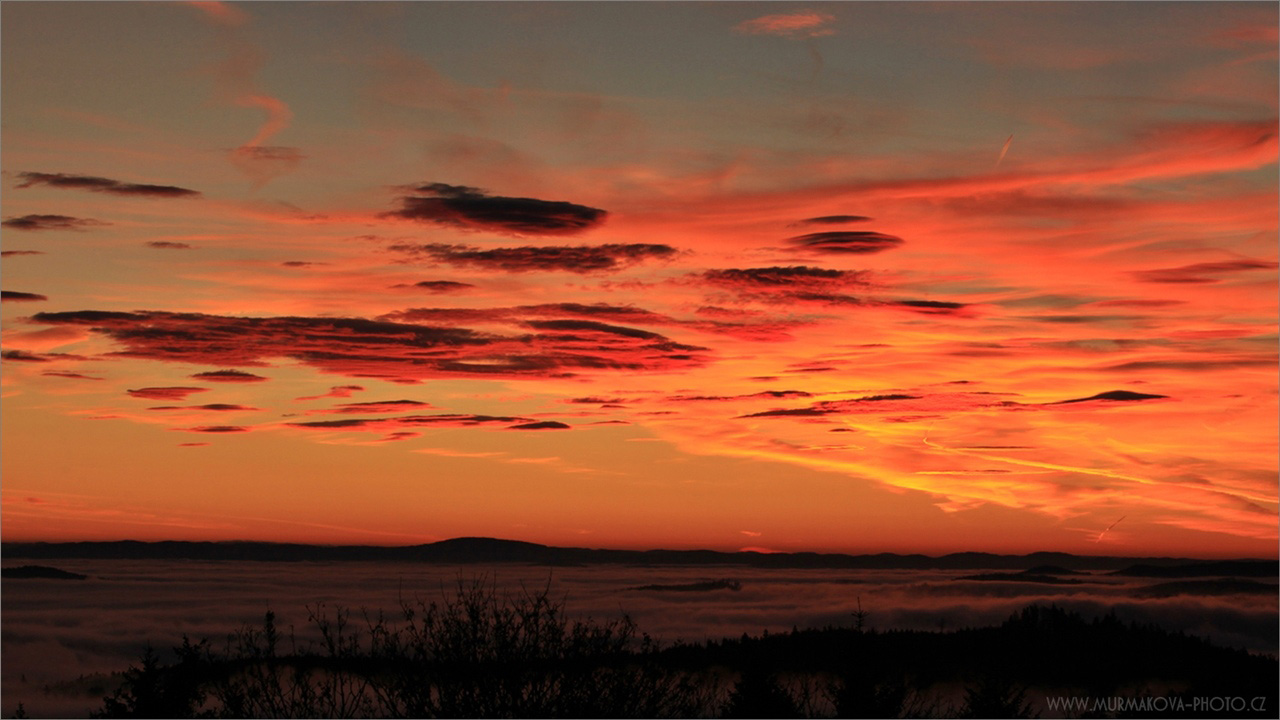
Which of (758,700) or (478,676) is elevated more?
(478,676)

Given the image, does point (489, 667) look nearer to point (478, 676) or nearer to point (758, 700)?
point (478, 676)

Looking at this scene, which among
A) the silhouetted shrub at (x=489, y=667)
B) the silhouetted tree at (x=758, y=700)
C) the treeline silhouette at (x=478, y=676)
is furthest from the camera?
the silhouetted tree at (x=758, y=700)

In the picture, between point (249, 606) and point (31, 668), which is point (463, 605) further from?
point (31, 668)

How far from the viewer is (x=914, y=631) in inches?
6093

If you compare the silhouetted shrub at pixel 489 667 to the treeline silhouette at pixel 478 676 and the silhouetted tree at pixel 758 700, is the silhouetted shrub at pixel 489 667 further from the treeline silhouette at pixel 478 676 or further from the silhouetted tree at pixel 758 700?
the silhouetted tree at pixel 758 700

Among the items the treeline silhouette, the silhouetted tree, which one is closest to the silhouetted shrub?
the treeline silhouette

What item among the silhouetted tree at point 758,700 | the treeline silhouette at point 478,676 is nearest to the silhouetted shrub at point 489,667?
the treeline silhouette at point 478,676

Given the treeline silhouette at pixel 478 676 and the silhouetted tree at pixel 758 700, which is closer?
the treeline silhouette at pixel 478 676

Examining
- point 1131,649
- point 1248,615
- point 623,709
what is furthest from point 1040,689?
point 623,709

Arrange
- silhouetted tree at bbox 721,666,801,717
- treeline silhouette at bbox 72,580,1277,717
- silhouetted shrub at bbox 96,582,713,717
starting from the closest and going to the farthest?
treeline silhouette at bbox 72,580,1277,717, silhouetted shrub at bbox 96,582,713,717, silhouetted tree at bbox 721,666,801,717

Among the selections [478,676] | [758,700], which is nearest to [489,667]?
[478,676]

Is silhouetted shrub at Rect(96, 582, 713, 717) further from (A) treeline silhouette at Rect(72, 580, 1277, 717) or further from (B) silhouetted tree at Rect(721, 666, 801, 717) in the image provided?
(B) silhouetted tree at Rect(721, 666, 801, 717)

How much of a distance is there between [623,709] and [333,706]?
5.88 m

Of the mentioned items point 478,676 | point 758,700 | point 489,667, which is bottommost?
point 758,700
